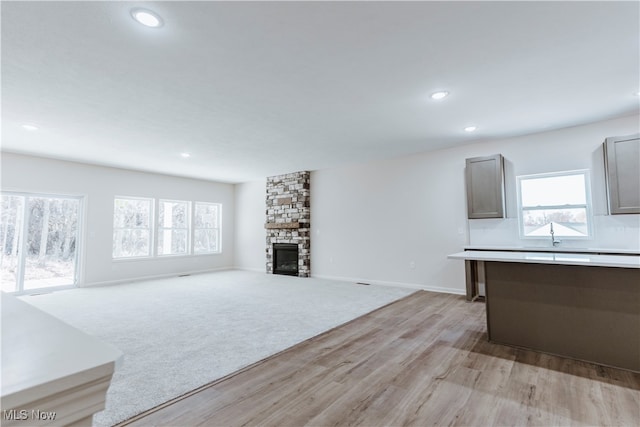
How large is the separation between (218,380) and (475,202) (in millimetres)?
4521

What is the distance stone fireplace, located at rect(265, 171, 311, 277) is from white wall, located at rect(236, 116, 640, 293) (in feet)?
0.61

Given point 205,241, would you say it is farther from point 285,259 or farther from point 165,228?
point 285,259

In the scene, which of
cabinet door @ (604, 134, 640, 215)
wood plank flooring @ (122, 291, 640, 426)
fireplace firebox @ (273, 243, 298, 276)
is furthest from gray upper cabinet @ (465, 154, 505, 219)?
fireplace firebox @ (273, 243, 298, 276)

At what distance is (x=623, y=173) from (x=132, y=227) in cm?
910

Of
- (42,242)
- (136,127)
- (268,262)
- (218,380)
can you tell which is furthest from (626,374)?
(42,242)

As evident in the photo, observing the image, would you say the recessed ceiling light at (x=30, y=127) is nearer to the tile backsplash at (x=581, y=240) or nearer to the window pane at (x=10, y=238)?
the window pane at (x=10, y=238)

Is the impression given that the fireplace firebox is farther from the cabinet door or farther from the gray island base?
the cabinet door

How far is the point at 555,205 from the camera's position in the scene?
182 inches

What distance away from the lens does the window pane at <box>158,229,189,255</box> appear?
25.6ft

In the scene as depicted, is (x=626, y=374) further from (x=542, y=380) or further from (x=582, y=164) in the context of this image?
(x=582, y=164)

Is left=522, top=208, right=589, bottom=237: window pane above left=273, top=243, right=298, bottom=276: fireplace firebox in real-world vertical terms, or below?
above

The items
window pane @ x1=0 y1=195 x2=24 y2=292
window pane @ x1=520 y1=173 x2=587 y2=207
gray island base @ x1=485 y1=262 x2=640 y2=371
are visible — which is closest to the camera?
gray island base @ x1=485 y1=262 x2=640 y2=371

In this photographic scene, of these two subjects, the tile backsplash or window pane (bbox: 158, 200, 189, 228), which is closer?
the tile backsplash

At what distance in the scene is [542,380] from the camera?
2365 millimetres
